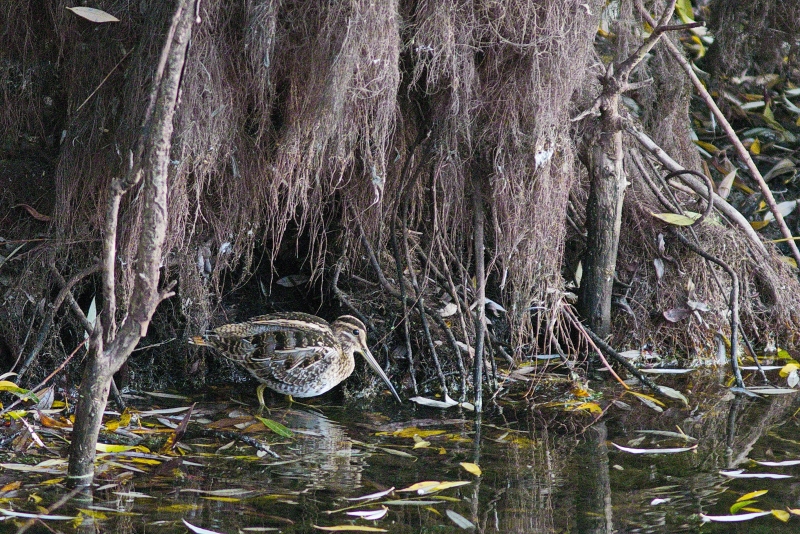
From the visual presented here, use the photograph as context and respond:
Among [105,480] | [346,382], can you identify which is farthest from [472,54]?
[105,480]

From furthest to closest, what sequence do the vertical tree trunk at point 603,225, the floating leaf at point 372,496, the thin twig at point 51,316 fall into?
the vertical tree trunk at point 603,225 < the thin twig at point 51,316 < the floating leaf at point 372,496

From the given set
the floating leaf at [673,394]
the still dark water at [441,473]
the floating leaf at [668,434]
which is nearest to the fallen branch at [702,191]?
the still dark water at [441,473]

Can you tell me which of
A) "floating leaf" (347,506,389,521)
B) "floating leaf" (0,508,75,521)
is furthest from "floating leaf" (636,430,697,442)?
"floating leaf" (0,508,75,521)

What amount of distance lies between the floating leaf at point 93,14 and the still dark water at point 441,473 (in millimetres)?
1886

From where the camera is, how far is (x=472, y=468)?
3.97 m

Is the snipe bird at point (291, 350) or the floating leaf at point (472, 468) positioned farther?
the snipe bird at point (291, 350)

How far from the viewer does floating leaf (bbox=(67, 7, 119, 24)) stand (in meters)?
3.88

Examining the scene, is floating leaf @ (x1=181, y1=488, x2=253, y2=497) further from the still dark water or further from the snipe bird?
the snipe bird

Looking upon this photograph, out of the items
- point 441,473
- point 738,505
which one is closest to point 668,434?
point 738,505

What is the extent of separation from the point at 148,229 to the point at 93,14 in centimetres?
125

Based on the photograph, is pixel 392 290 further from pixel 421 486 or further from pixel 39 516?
pixel 39 516

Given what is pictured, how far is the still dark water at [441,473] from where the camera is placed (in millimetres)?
3400

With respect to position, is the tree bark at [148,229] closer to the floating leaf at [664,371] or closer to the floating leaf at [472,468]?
the floating leaf at [472,468]

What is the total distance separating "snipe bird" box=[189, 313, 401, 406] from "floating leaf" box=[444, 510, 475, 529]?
1.72m
